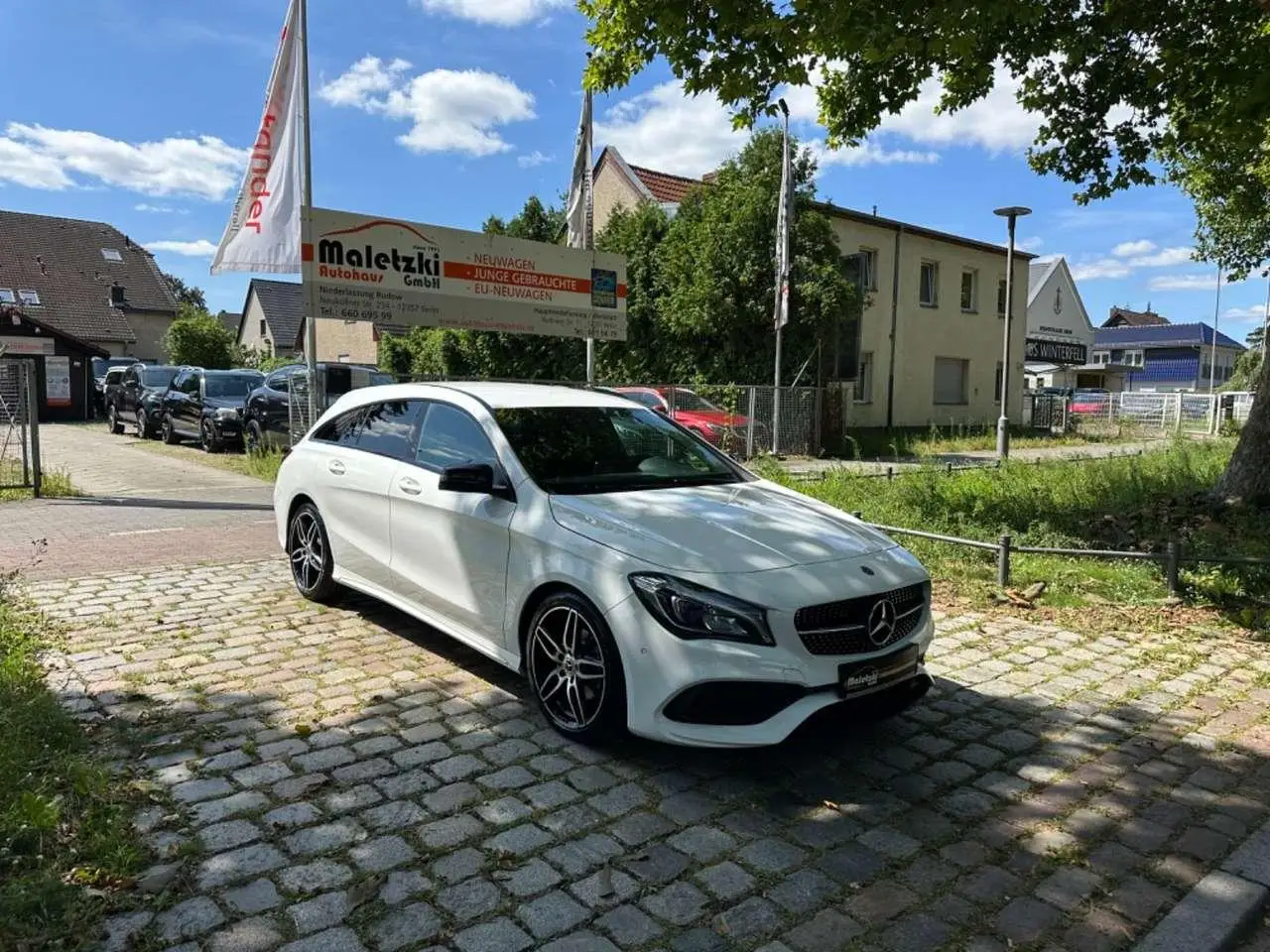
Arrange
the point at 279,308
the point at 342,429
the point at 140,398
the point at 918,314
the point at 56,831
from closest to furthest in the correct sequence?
the point at 56,831
the point at 342,429
the point at 140,398
the point at 918,314
the point at 279,308

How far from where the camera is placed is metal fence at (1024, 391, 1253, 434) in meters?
30.6

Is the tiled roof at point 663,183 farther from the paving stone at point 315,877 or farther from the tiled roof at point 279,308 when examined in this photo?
the tiled roof at point 279,308

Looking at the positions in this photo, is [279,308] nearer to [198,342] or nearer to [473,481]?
[198,342]

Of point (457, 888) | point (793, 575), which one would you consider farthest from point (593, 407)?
point (457, 888)

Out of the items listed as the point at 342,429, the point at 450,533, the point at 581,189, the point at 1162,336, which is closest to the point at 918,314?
the point at 581,189

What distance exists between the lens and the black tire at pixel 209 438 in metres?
18.7

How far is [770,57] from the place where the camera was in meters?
7.74

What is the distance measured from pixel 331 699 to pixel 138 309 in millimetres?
51607

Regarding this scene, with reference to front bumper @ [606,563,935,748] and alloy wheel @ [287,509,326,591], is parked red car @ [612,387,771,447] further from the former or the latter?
front bumper @ [606,563,935,748]

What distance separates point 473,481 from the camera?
14.7ft

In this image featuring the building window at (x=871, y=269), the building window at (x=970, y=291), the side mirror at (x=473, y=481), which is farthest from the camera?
the building window at (x=970, y=291)

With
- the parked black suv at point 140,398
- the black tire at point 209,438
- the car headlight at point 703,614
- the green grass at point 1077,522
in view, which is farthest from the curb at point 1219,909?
the parked black suv at point 140,398

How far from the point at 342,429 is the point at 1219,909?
549 cm

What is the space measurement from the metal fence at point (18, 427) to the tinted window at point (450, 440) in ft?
28.4
